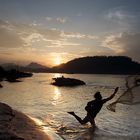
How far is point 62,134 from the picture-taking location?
703 inches

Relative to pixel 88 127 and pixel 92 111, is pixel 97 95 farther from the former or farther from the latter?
pixel 88 127

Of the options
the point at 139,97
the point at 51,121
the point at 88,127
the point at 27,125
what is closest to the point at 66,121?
the point at 51,121

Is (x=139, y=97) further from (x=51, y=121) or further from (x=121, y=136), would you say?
(x=51, y=121)

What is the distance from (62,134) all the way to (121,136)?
3751 millimetres

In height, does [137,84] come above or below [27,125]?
above

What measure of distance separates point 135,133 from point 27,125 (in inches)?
286

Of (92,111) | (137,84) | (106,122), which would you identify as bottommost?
(106,122)

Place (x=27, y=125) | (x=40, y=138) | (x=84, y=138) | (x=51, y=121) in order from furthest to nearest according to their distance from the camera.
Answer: (x=51, y=121) < (x=27, y=125) < (x=84, y=138) < (x=40, y=138)

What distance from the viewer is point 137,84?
61.8 feet

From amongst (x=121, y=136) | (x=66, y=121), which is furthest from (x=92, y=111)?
(x=66, y=121)

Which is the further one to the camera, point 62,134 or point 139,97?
point 139,97

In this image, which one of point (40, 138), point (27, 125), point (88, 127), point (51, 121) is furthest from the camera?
point (51, 121)

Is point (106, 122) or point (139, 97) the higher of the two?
point (139, 97)

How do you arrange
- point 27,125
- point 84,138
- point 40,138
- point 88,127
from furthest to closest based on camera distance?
point 88,127 < point 27,125 < point 84,138 < point 40,138
